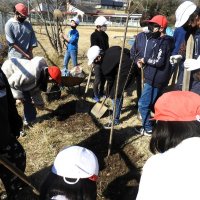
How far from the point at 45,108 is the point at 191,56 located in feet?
9.47

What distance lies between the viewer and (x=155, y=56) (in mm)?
4199

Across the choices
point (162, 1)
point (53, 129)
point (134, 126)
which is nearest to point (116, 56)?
point (134, 126)

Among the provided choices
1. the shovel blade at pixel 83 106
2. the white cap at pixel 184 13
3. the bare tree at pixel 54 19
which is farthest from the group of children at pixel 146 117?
the bare tree at pixel 54 19

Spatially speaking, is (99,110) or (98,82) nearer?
(99,110)

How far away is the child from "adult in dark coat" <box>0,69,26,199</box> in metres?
0.69

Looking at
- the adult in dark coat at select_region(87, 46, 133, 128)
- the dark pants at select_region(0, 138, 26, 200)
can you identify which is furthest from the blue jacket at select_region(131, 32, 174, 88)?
the dark pants at select_region(0, 138, 26, 200)

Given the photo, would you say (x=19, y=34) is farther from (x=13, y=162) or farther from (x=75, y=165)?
(x=75, y=165)

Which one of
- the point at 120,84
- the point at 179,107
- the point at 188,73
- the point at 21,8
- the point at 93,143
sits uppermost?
the point at 21,8

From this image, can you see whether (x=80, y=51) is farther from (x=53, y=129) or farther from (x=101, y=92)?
(x=53, y=129)

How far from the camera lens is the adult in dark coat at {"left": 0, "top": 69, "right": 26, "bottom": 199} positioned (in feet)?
8.84

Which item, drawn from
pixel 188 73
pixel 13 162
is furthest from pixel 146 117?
pixel 13 162

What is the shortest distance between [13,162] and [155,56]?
237cm

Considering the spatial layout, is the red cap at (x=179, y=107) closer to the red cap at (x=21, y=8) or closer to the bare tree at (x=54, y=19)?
the red cap at (x=21, y=8)

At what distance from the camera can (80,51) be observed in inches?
456
